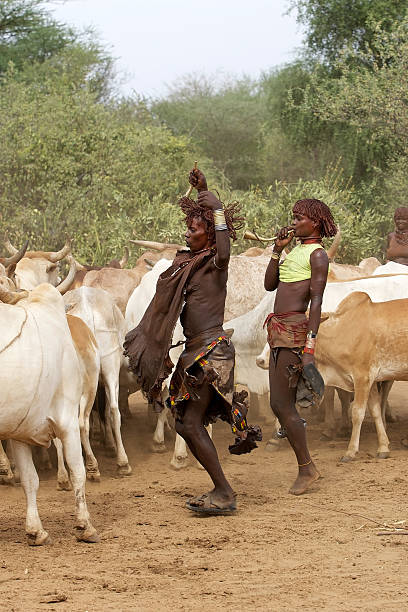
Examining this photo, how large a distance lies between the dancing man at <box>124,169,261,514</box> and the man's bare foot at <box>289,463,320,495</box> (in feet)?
2.12

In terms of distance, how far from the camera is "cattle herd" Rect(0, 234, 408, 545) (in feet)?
17.0

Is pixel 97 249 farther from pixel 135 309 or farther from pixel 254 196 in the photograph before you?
pixel 135 309

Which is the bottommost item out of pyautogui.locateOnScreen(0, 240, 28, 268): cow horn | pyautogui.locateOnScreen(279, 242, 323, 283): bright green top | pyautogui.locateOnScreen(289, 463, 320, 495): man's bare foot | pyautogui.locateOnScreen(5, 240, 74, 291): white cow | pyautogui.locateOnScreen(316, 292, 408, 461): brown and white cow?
pyautogui.locateOnScreen(289, 463, 320, 495): man's bare foot

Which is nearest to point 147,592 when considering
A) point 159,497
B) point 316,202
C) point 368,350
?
point 159,497

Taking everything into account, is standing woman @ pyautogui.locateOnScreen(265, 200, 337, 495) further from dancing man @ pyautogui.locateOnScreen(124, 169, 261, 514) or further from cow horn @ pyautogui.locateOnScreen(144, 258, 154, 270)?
cow horn @ pyautogui.locateOnScreen(144, 258, 154, 270)

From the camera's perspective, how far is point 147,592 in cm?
445

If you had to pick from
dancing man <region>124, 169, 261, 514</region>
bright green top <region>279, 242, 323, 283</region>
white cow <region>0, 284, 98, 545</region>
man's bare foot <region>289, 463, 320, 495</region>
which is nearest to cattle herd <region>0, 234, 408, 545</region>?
white cow <region>0, 284, 98, 545</region>

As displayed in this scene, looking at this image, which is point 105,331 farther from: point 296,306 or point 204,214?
point 204,214

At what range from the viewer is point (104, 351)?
25.6ft

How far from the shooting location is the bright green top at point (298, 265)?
636 centimetres

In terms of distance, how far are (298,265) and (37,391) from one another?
84.8 inches

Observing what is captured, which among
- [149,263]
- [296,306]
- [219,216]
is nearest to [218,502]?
[296,306]

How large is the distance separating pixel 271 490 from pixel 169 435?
2449 mm

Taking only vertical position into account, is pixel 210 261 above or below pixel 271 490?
above
